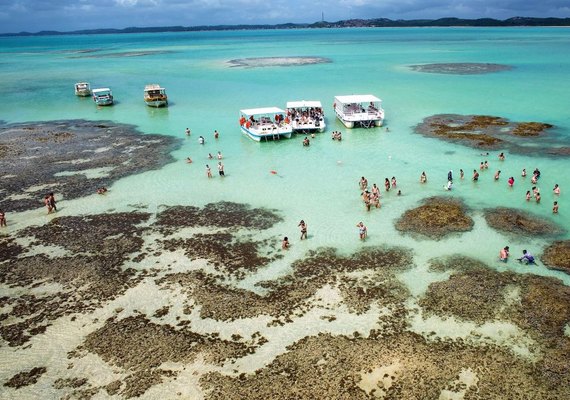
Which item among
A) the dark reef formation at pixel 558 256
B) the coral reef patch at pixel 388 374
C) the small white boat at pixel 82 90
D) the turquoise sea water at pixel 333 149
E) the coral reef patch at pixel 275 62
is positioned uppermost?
the coral reef patch at pixel 275 62

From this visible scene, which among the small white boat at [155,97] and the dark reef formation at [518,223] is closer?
the dark reef formation at [518,223]

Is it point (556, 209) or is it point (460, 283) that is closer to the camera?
point (460, 283)

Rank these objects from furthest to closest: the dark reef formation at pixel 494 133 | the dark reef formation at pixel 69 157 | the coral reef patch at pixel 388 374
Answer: the dark reef formation at pixel 494 133, the dark reef formation at pixel 69 157, the coral reef patch at pixel 388 374

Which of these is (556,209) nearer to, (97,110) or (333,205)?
(333,205)

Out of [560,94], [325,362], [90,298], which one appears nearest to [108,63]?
[560,94]

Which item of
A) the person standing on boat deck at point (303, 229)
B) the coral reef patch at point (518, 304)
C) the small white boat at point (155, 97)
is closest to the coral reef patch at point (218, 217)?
the person standing on boat deck at point (303, 229)

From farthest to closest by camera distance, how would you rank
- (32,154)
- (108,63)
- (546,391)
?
(108,63) → (32,154) → (546,391)

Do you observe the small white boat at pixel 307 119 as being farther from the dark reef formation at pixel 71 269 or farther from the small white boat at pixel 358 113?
the dark reef formation at pixel 71 269

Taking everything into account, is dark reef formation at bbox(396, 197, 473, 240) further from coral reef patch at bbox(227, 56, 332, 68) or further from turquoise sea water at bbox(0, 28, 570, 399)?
coral reef patch at bbox(227, 56, 332, 68)
